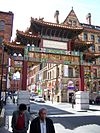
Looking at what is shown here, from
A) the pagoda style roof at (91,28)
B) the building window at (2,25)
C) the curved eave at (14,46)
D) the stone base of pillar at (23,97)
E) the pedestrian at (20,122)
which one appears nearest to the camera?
the pedestrian at (20,122)

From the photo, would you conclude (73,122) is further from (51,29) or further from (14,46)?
(51,29)

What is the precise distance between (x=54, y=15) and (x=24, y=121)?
45995 millimetres

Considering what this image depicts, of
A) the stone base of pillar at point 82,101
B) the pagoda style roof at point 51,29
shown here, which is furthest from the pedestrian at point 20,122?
the pagoda style roof at point 51,29

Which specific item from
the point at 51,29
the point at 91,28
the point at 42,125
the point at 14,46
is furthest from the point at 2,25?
the point at 42,125

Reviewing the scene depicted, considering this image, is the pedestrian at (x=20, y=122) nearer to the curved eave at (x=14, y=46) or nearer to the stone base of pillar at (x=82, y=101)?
the curved eave at (x=14, y=46)

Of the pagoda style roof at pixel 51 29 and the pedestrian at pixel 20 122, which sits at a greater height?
the pagoda style roof at pixel 51 29

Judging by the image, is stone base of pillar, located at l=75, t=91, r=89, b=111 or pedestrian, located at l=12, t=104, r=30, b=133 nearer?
pedestrian, located at l=12, t=104, r=30, b=133

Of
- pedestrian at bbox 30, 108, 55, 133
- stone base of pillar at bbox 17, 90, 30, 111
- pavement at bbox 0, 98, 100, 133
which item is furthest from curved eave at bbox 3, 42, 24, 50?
pedestrian at bbox 30, 108, 55, 133

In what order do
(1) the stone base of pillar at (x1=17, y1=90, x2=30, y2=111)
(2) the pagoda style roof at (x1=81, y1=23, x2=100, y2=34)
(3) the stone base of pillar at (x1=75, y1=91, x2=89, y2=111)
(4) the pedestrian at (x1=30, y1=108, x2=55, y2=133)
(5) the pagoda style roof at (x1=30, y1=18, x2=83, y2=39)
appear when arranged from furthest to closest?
(2) the pagoda style roof at (x1=81, y1=23, x2=100, y2=34)
(5) the pagoda style roof at (x1=30, y1=18, x2=83, y2=39)
(3) the stone base of pillar at (x1=75, y1=91, x2=89, y2=111)
(1) the stone base of pillar at (x1=17, y1=90, x2=30, y2=111)
(4) the pedestrian at (x1=30, y1=108, x2=55, y2=133)

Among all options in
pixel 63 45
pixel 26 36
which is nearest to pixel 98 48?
pixel 63 45

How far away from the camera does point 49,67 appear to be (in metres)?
52.5

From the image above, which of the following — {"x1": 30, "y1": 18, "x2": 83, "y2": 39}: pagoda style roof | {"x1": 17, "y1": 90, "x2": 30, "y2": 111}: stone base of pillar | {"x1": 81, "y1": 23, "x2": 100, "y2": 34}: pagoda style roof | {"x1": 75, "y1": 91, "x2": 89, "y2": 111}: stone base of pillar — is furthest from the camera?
{"x1": 81, "y1": 23, "x2": 100, "y2": 34}: pagoda style roof

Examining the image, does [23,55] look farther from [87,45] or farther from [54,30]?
[87,45]

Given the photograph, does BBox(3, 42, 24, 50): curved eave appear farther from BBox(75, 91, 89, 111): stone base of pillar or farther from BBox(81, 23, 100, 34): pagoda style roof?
BBox(81, 23, 100, 34): pagoda style roof
